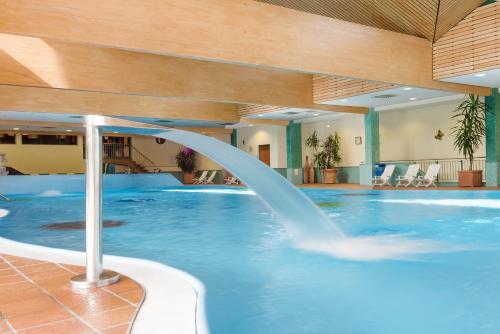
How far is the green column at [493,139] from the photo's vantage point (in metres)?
13.9

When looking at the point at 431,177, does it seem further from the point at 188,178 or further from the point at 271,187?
the point at 188,178

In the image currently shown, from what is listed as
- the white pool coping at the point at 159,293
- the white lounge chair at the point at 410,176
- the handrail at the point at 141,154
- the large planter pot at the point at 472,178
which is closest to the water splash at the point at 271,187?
the white pool coping at the point at 159,293

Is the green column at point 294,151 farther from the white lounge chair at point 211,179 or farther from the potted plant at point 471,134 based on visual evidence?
the potted plant at point 471,134

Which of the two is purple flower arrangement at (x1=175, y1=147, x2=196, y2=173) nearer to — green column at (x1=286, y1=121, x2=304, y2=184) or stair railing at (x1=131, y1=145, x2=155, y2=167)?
stair railing at (x1=131, y1=145, x2=155, y2=167)

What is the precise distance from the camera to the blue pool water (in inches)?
101

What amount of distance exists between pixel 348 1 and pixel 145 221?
6.40 m

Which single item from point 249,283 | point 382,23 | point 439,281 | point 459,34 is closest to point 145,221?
point 249,283

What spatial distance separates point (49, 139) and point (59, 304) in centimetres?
2614

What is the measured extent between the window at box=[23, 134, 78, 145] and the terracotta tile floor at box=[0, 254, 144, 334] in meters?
24.8

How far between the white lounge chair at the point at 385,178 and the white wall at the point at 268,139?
6858mm

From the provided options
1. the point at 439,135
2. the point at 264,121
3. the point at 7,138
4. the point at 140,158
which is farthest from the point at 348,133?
the point at 7,138

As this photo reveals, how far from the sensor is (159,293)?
99.0 inches

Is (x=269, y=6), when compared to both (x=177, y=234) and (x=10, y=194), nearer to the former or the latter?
(x=177, y=234)

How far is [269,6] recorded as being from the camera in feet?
29.2
